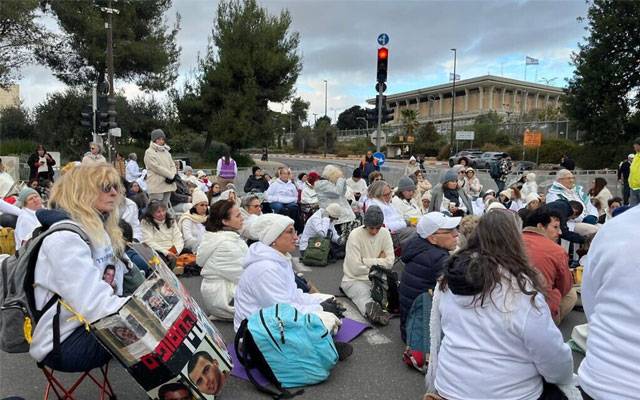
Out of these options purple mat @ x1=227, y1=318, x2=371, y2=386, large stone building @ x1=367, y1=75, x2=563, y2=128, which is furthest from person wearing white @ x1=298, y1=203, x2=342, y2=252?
large stone building @ x1=367, y1=75, x2=563, y2=128

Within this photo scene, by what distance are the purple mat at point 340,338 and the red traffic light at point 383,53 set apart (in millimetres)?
8482

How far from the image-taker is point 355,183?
11344 mm

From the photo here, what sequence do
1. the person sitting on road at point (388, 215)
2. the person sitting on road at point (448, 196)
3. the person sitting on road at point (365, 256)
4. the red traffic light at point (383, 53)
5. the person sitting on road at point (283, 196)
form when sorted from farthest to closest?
the red traffic light at point (383, 53)
the person sitting on road at point (283, 196)
the person sitting on road at point (448, 196)
the person sitting on road at point (388, 215)
the person sitting on road at point (365, 256)

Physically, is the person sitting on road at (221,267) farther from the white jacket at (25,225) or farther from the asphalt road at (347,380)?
the white jacket at (25,225)

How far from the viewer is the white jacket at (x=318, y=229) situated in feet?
25.2

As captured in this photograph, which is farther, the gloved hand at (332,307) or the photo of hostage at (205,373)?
the gloved hand at (332,307)

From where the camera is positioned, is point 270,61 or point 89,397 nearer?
point 89,397

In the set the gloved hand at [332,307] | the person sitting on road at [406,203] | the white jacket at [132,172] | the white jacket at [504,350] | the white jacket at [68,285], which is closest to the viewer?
the white jacket at [504,350]

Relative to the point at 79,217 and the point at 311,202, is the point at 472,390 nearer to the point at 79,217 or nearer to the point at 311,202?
the point at 79,217

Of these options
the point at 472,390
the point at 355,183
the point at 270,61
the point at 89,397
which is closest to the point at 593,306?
the point at 472,390

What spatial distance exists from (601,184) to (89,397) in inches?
376

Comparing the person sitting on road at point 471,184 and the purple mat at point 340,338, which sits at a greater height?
the person sitting on road at point 471,184

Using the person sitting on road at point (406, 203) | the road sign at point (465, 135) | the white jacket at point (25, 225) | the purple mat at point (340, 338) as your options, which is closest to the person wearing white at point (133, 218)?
the white jacket at point (25, 225)

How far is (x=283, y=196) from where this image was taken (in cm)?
996
